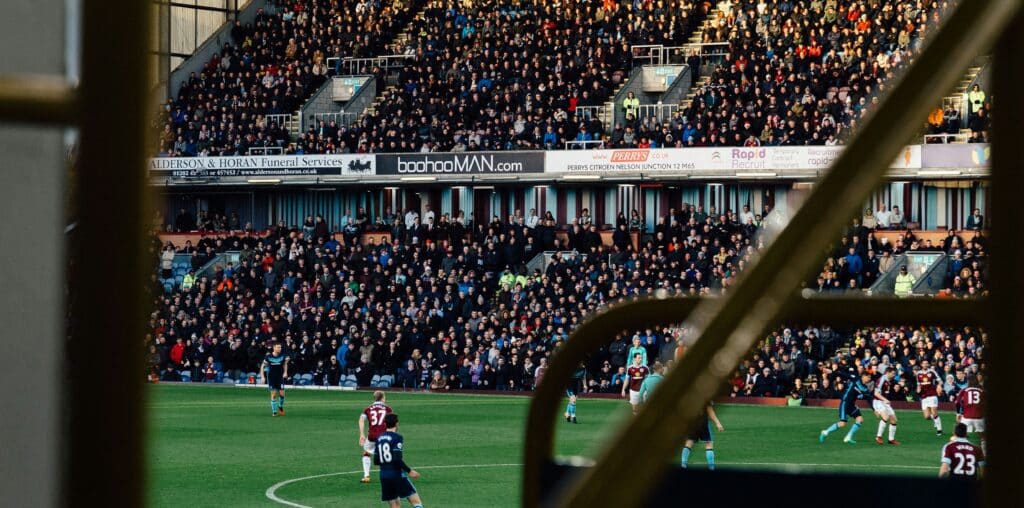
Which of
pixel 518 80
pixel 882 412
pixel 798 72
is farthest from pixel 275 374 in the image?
pixel 518 80

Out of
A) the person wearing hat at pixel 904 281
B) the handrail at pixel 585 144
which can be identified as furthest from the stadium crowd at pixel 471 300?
the handrail at pixel 585 144

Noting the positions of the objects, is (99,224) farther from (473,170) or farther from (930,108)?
(473,170)

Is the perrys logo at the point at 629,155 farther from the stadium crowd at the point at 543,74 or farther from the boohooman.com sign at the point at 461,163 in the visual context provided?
the boohooman.com sign at the point at 461,163

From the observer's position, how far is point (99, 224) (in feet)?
3.76

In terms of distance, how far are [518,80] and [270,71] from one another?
34.3 ft

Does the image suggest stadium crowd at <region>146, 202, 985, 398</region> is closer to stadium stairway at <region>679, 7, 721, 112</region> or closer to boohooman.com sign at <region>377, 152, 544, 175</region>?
boohooman.com sign at <region>377, 152, 544, 175</region>

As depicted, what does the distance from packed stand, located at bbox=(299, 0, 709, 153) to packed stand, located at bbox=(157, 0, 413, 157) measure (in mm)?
2583

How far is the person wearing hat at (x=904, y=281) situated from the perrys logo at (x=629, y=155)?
29.3 feet

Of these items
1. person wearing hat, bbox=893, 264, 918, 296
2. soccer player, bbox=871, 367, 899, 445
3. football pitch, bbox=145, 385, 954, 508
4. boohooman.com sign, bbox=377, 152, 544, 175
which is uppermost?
boohooman.com sign, bbox=377, 152, 544, 175

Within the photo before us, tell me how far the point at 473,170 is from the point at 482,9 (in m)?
7.52

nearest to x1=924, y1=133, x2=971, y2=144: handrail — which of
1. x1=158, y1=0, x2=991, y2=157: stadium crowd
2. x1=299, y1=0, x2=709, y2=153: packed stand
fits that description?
x1=158, y1=0, x2=991, y2=157: stadium crowd

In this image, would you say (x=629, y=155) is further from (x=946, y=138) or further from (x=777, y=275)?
(x=777, y=275)

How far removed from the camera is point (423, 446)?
2286 centimetres

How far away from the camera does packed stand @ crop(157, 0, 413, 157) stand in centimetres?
4659
